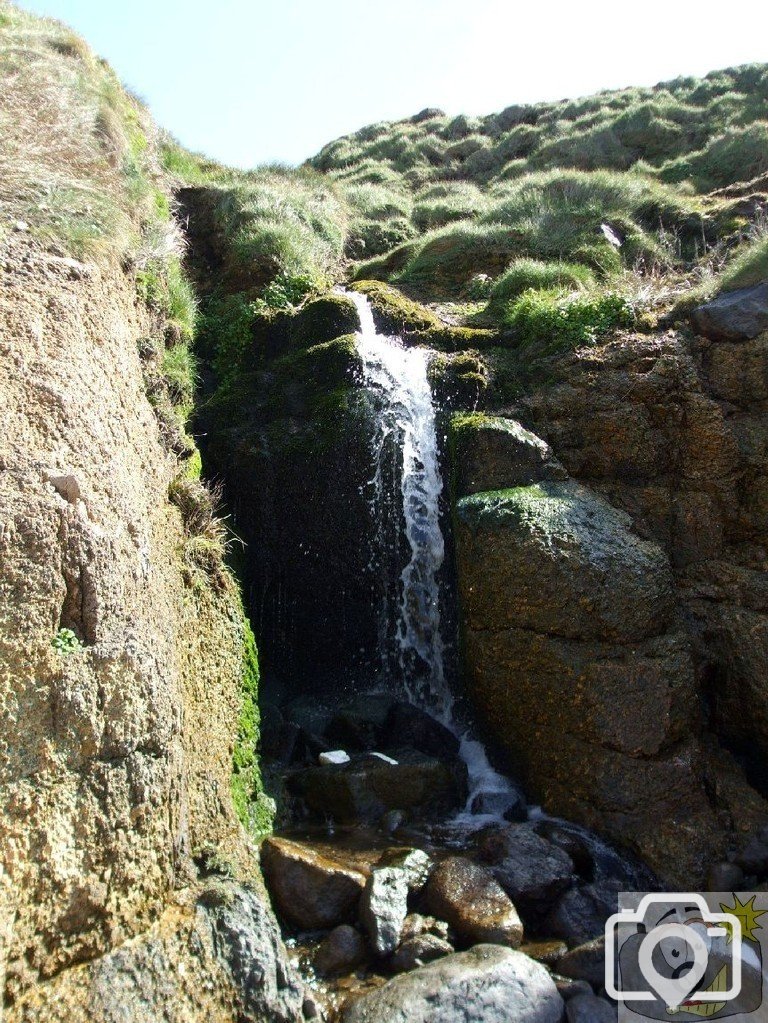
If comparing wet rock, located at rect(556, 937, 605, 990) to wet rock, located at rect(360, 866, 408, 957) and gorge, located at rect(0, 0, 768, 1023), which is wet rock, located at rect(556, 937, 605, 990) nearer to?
gorge, located at rect(0, 0, 768, 1023)

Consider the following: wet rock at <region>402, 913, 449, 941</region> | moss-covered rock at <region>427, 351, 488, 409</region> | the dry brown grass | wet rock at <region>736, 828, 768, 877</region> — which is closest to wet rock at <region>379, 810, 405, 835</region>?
wet rock at <region>402, 913, 449, 941</region>

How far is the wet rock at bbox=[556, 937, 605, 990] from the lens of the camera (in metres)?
4.58

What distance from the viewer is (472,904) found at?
494cm

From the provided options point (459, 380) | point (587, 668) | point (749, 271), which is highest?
point (749, 271)

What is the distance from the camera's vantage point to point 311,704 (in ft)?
24.8

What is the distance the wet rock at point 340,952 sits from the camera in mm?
4570

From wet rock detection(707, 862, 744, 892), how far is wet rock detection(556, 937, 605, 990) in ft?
3.79

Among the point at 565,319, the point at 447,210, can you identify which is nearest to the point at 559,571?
the point at 565,319

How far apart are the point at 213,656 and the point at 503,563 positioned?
2.47 meters

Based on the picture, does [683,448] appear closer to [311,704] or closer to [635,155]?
[311,704]

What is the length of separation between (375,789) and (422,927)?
1.39m

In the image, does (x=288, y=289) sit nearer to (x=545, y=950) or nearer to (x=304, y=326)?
(x=304, y=326)

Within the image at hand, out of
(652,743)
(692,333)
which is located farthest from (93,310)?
(692,333)

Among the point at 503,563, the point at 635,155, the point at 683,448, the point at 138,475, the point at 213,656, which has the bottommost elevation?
the point at 213,656
